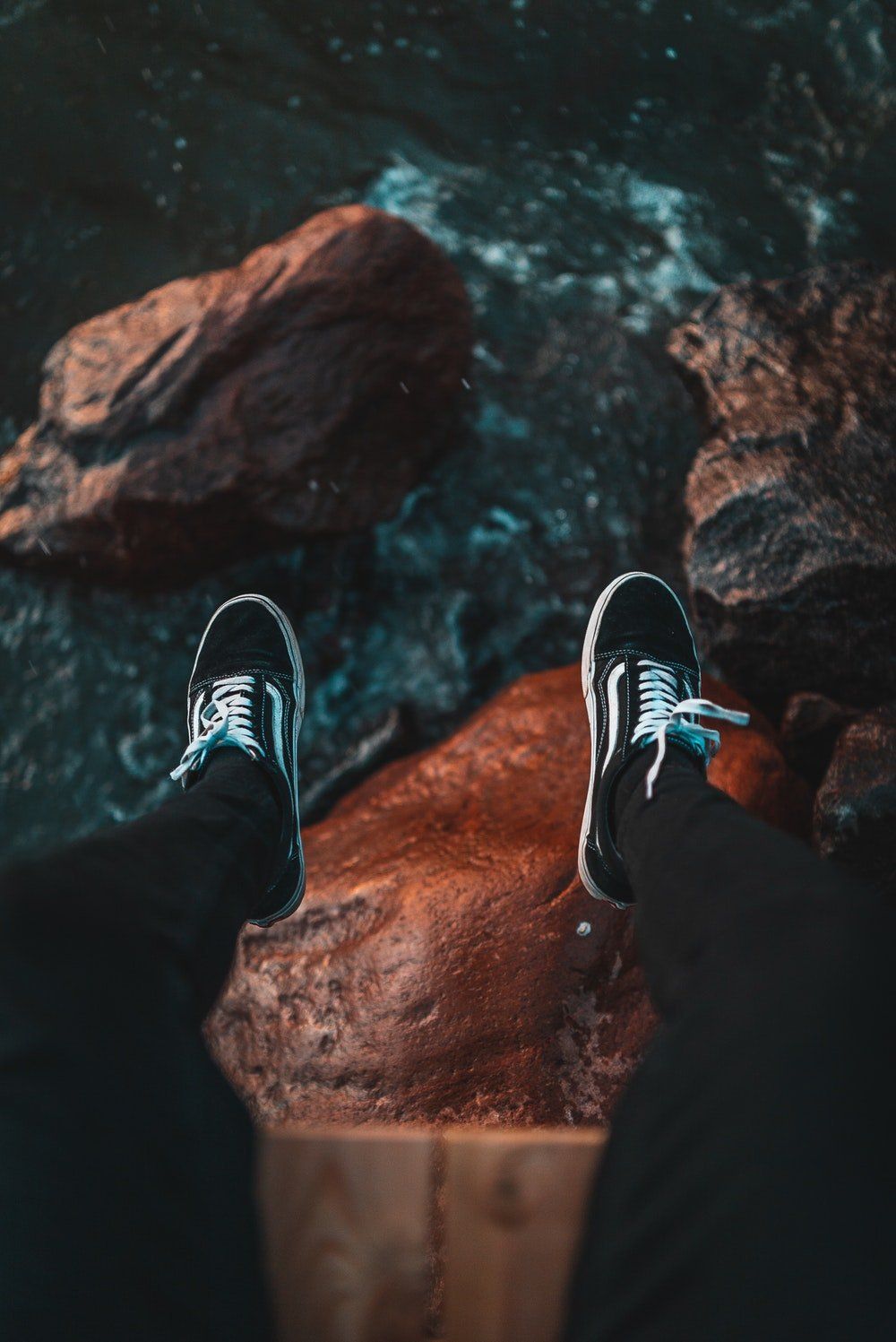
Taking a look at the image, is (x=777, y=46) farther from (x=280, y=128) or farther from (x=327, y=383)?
(x=327, y=383)

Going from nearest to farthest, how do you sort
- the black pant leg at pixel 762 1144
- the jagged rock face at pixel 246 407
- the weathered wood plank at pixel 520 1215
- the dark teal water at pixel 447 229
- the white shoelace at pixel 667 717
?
the black pant leg at pixel 762 1144, the weathered wood plank at pixel 520 1215, the white shoelace at pixel 667 717, the jagged rock face at pixel 246 407, the dark teal water at pixel 447 229

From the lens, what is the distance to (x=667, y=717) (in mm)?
1982

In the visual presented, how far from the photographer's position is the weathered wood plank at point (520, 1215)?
110 cm

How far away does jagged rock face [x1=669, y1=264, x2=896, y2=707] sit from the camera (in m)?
2.42

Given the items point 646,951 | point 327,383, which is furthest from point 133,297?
point 646,951

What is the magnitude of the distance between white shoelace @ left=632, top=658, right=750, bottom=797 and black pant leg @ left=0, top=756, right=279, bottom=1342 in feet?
3.06

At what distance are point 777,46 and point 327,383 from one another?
3.42 metres

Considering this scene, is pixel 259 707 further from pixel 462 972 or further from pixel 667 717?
pixel 667 717

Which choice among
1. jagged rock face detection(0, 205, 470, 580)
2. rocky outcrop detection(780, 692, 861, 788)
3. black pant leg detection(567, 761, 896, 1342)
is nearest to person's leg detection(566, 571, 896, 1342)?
black pant leg detection(567, 761, 896, 1342)

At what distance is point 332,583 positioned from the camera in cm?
353

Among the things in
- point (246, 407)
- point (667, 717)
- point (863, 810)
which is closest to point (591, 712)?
point (667, 717)

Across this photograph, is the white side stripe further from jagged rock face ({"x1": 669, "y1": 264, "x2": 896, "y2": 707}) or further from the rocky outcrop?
the rocky outcrop

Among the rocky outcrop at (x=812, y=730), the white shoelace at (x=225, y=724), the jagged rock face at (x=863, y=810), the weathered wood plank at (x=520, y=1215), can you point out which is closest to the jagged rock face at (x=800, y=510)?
the rocky outcrop at (x=812, y=730)

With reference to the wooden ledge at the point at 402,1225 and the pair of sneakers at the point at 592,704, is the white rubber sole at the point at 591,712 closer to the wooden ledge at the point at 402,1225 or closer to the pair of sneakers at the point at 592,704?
the pair of sneakers at the point at 592,704
